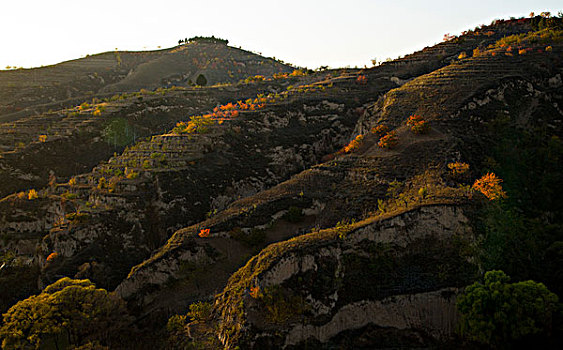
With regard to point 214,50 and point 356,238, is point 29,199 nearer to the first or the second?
point 356,238

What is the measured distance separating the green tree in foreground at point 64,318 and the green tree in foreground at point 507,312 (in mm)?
19607

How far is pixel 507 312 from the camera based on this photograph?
51.0 ft

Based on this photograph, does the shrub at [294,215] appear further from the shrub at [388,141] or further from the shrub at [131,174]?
the shrub at [131,174]

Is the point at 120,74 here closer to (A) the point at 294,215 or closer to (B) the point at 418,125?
(A) the point at 294,215

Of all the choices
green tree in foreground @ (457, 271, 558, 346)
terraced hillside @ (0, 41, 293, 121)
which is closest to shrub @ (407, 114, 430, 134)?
green tree in foreground @ (457, 271, 558, 346)

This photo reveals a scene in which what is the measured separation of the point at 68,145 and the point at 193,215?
26.6 m

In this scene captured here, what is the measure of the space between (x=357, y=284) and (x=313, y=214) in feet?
34.9

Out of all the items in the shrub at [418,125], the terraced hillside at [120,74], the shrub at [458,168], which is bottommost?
the shrub at [458,168]

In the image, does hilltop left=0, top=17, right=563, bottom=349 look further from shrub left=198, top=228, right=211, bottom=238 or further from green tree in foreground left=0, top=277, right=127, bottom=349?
green tree in foreground left=0, top=277, right=127, bottom=349

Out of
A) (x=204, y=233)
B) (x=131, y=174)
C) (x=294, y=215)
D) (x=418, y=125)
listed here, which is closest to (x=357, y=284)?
(x=294, y=215)

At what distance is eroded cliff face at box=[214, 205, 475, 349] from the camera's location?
57.4 feet

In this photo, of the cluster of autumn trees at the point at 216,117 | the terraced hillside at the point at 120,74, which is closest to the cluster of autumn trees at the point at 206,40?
the terraced hillside at the point at 120,74

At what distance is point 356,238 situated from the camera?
20.4 meters

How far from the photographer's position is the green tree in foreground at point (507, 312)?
15.2m
